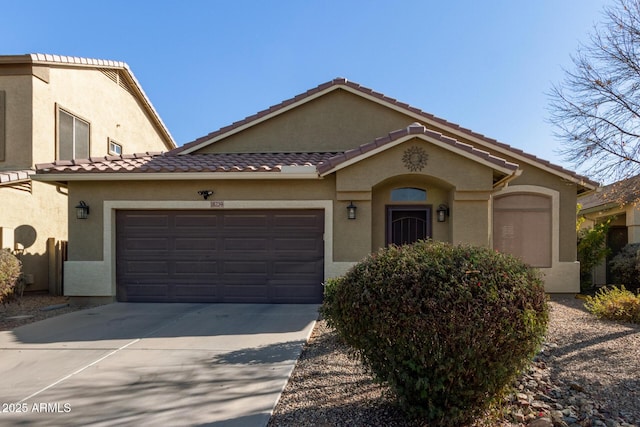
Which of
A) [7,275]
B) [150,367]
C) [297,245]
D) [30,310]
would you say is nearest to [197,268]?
[297,245]

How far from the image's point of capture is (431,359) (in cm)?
328

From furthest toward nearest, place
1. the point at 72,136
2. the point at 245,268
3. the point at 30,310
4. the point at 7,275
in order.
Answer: the point at 72,136, the point at 245,268, the point at 30,310, the point at 7,275

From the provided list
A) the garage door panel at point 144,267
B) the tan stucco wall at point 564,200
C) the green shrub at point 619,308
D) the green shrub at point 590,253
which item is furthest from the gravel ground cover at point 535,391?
the green shrub at point 590,253

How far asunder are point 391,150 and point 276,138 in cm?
448

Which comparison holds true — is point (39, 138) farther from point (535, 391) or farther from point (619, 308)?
point (619, 308)

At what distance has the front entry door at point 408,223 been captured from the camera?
980cm

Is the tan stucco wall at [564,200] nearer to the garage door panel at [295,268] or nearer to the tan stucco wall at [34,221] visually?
the garage door panel at [295,268]

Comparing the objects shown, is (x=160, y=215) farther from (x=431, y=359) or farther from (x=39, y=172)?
(x=431, y=359)

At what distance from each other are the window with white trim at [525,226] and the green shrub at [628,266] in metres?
2.51

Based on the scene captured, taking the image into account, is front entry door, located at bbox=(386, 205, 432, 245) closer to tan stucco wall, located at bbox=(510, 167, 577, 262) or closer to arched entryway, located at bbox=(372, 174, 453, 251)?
arched entryway, located at bbox=(372, 174, 453, 251)

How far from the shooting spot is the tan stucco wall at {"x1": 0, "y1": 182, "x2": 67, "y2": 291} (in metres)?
11.0

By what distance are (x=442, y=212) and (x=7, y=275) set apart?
9815mm

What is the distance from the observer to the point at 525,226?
1074 cm

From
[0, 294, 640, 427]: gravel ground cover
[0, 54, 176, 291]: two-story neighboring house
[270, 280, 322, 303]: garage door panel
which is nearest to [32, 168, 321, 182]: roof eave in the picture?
[0, 54, 176, 291]: two-story neighboring house
